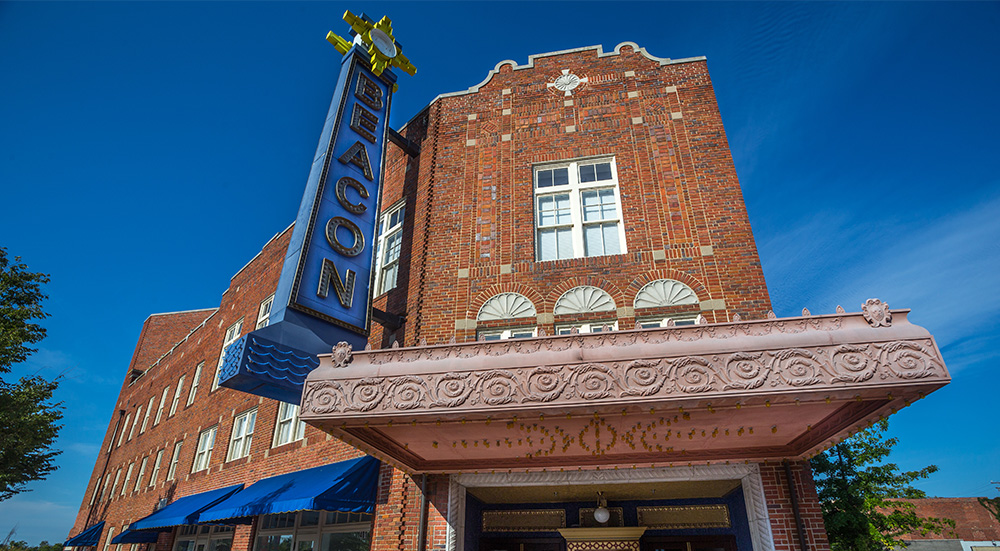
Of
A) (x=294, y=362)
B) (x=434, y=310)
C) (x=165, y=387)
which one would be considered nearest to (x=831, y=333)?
(x=434, y=310)

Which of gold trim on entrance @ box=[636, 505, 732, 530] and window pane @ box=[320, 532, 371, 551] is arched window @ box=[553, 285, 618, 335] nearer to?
gold trim on entrance @ box=[636, 505, 732, 530]

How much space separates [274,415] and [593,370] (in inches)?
451

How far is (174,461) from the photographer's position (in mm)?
20391

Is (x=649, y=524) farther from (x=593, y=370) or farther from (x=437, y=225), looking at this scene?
(x=437, y=225)

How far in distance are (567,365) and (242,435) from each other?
13.6 metres

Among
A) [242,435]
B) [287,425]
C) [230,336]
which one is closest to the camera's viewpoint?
[287,425]

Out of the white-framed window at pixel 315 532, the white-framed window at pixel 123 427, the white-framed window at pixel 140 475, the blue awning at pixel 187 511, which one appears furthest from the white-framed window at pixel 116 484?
the white-framed window at pixel 315 532

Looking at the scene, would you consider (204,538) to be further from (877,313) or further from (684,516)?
(877,313)

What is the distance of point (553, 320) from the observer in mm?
10625

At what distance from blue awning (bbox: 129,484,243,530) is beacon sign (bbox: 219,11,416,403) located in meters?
6.11

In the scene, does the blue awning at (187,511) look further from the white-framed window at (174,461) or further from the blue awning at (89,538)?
the blue awning at (89,538)

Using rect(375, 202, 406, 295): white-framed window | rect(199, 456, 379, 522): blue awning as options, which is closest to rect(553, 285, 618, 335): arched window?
rect(375, 202, 406, 295): white-framed window

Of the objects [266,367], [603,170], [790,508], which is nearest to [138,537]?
[266,367]

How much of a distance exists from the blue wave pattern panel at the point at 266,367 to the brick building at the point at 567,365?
4.47 feet
